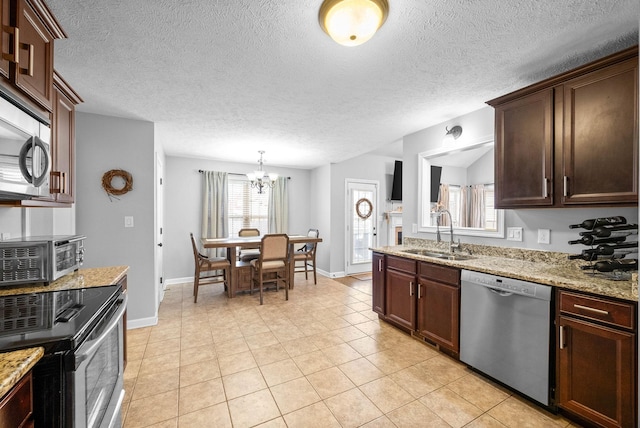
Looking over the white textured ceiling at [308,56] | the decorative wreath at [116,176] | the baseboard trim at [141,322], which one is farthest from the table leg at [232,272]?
the white textured ceiling at [308,56]

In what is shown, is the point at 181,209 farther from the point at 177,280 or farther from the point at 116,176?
the point at 116,176

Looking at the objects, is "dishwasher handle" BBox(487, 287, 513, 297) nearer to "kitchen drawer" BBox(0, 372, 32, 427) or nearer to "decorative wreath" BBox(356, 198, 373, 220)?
"kitchen drawer" BBox(0, 372, 32, 427)

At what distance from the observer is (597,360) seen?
5.15 ft

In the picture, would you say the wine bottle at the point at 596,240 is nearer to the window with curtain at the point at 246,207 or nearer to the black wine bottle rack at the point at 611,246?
the black wine bottle rack at the point at 611,246

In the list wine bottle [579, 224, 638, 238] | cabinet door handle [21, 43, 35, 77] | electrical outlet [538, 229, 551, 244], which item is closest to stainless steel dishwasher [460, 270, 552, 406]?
wine bottle [579, 224, 638, 238]

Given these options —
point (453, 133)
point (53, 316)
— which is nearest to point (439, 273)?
point (453, 133)

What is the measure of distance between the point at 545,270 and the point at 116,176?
13.5 ft

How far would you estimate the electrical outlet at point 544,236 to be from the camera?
2295 millimetres

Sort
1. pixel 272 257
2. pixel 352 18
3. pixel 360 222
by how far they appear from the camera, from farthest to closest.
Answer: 1. pixel 360 222
2. pixel 272 257
3. pixel 352 18

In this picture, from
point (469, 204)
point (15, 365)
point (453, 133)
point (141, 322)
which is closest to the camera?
point (15, 365)

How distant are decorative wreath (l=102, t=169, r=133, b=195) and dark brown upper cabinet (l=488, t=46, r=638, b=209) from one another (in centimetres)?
373

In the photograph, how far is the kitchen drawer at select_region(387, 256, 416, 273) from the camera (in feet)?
9.11

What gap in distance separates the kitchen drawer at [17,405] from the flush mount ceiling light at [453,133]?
3.52 m

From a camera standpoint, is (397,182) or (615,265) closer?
(615,265)
